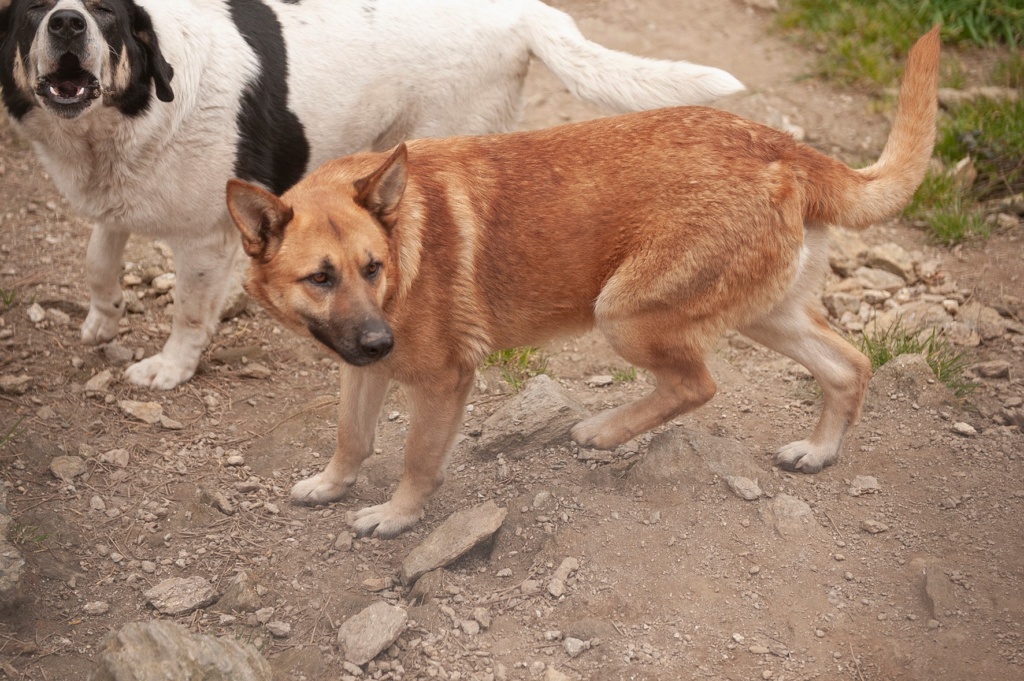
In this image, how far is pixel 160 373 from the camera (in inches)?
180

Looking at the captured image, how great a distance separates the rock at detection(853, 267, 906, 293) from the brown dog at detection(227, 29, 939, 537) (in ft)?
5.61

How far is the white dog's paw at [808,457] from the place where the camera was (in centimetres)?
393

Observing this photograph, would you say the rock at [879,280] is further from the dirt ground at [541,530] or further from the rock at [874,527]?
the rock at [874,527]

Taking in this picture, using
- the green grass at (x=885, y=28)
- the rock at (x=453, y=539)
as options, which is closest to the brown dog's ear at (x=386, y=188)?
the rock at (x=453, y=539)

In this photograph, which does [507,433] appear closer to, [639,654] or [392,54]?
[639,654]

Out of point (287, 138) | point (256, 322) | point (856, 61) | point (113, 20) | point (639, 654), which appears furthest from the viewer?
point (856, 61)

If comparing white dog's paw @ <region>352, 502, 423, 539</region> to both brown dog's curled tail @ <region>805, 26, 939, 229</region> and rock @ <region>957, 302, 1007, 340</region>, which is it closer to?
brown dog's curled tail @ <region>805, 26, 939, 229</region>

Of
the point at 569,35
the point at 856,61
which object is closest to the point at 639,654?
the point at 569,35

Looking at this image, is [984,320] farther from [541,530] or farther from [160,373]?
[160,373]

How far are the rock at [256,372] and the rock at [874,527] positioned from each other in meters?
2.74

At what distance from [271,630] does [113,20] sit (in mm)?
2441

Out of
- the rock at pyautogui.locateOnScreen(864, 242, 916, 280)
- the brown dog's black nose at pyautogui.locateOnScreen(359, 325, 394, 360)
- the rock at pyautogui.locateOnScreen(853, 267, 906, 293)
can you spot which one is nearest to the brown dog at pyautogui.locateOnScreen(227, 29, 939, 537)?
the brown dog's black nose at pyautogui.locateOnScreen(359, 325, 394, 360)

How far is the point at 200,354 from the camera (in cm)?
466

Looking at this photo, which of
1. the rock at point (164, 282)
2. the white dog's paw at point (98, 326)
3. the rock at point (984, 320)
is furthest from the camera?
the rock at point (164, 282)
